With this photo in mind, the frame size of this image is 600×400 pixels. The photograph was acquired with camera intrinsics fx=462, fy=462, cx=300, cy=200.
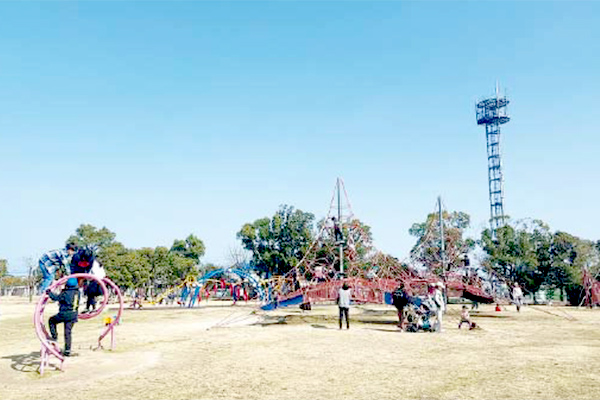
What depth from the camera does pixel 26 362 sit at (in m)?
11.1

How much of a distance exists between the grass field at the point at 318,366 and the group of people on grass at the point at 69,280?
936mm

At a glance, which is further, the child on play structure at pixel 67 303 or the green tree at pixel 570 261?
the green tree at pixel 570 261

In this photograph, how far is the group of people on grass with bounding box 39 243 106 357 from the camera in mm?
10766

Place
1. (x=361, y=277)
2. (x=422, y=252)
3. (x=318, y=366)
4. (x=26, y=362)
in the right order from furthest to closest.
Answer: (x=422, y=252) → (x=361, y=277) → (x=26, y=362) → (x=318, y=366)

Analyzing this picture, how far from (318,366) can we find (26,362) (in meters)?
7.04

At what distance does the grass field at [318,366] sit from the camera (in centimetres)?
805

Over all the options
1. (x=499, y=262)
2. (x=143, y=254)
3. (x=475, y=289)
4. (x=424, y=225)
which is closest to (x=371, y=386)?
(x=475, y=289)

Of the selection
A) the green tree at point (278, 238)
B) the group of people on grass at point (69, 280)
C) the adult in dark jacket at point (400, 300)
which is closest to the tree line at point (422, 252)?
the green tree at point (278, 238)

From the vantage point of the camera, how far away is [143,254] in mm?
50625

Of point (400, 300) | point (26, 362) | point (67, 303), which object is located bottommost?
point (26, 362)

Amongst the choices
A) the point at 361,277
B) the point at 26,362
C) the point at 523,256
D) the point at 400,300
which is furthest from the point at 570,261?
the point at 26,362

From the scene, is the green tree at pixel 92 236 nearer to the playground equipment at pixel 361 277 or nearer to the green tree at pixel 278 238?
the green tree at pixel 278 238

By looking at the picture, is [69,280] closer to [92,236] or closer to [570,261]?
[570,261]

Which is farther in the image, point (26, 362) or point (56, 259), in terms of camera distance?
point (56, 259)
